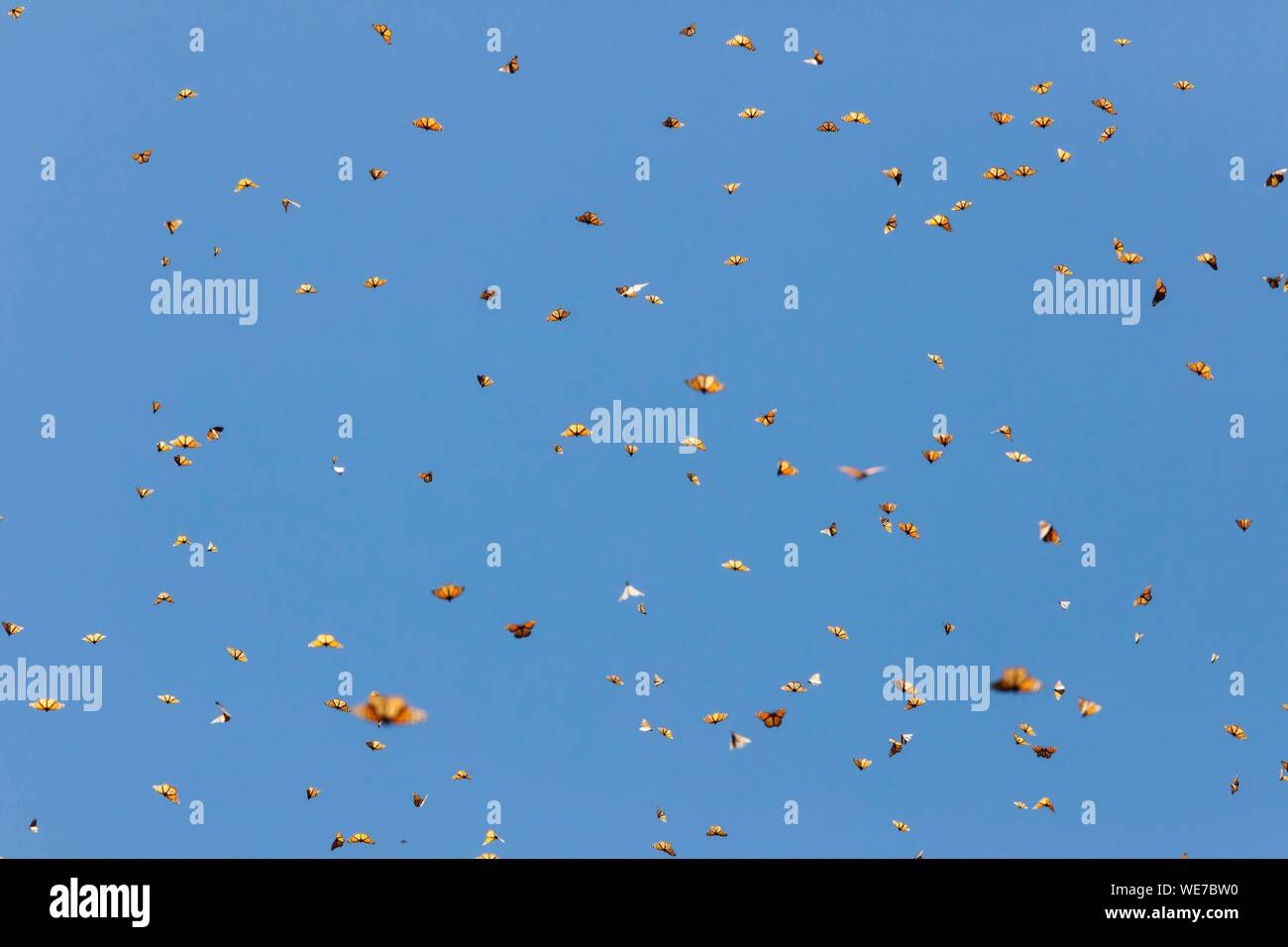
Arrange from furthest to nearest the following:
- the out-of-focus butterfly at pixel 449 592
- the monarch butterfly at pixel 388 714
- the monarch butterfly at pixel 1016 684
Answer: the out-of-focus butterfly at pixel 449 592 < the monarch butterfly at pixel 1016 684 < the monarch butterfly at pixel 388 714

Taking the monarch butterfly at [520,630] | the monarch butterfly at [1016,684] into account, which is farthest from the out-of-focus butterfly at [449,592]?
the monarch butterfly at [1016,684]

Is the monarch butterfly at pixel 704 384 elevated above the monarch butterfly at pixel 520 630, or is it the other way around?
the monarch butterfly at pixel 704 384

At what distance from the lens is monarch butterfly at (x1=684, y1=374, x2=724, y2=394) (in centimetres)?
1376

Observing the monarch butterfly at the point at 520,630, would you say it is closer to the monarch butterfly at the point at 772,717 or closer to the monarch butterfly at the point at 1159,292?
the monarch butterfly at the point at 772,717

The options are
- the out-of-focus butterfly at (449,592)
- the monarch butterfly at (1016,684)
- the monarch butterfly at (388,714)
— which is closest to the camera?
the monarch butterfly at (388,714)

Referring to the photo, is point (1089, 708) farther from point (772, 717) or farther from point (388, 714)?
point (388, 714)

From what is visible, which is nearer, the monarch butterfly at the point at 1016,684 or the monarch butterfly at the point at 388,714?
the monarch butterfly at the point at 388,714

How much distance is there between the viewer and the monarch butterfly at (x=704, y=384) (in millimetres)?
13758

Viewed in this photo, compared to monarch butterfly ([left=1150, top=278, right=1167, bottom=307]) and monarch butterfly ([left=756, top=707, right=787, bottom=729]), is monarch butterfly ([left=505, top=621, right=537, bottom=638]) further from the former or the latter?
monarch butterfly ([left=1150, top=278, right=1167, bottom=307])
